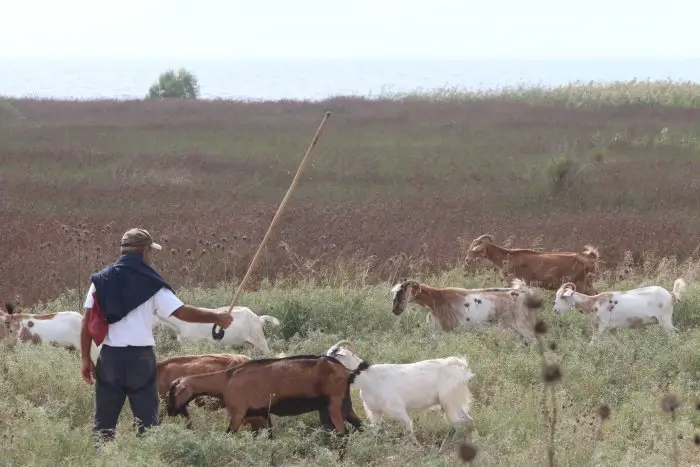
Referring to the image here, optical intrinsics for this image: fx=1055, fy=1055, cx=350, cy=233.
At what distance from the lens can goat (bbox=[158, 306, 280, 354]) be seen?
37.8 ft

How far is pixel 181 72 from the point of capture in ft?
169

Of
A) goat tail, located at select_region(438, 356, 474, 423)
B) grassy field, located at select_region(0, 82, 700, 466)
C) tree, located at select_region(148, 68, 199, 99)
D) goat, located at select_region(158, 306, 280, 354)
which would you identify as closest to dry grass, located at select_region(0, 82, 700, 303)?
grassy field, located at select_region(0, 82, 700, 466)

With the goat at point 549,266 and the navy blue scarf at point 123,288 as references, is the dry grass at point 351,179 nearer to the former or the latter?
the goat at point 549,266

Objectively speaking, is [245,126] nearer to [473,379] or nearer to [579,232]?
[579,232]

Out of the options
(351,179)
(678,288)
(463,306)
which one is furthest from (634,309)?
(351,179)

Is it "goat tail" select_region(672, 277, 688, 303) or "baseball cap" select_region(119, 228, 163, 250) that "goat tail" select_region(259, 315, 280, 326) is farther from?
"goat tail" select_region(672, 277, 688, 303)

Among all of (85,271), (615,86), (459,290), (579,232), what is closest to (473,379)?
(459,290)

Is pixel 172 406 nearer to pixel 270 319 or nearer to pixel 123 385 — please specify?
pixel 123 385

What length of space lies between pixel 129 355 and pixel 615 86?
129 feet

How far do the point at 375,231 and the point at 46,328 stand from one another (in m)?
9.30

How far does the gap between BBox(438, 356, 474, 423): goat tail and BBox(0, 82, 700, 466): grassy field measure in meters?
0.26

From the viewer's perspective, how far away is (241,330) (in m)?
11.5

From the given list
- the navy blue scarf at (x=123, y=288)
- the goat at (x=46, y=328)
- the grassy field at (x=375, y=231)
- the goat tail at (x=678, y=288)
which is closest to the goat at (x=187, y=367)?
the grassy field at (x=375, y=231)

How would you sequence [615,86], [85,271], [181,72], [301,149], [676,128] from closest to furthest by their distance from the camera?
1. [85,271]
2. [301,149]
3. [676,128]
4. [615,86]
5. [181,72]
